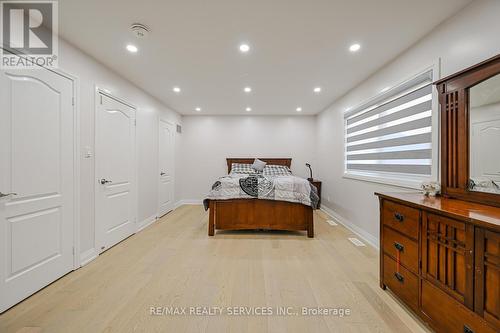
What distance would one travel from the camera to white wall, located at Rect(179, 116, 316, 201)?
19.7ft

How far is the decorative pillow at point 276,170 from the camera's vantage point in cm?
538

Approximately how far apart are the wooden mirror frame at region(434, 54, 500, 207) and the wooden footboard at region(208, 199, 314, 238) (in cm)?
203

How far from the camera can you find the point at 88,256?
2637mm

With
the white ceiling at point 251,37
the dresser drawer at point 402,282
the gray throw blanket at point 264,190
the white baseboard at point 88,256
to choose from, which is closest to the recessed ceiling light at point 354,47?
the white ceiling at point 251,37

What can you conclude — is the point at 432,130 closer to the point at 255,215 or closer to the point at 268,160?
the point at 255,215

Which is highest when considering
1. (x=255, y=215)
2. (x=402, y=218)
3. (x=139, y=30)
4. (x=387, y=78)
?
(x=139, y=30)

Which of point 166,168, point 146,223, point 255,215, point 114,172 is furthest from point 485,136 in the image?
point 166,168

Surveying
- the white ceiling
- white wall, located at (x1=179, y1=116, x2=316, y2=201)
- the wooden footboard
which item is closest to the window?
the white ceiling

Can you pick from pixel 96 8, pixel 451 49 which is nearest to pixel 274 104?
pixel 451 49

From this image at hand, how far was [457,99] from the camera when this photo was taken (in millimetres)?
1782

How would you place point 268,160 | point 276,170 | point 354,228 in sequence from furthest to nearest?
1. point 268,160
2. point 276,170
3. point 354,228

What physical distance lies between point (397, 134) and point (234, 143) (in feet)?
13.1

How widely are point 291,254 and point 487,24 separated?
9.49 feet

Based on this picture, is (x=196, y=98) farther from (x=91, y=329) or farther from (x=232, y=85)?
(x=91, y=329)
